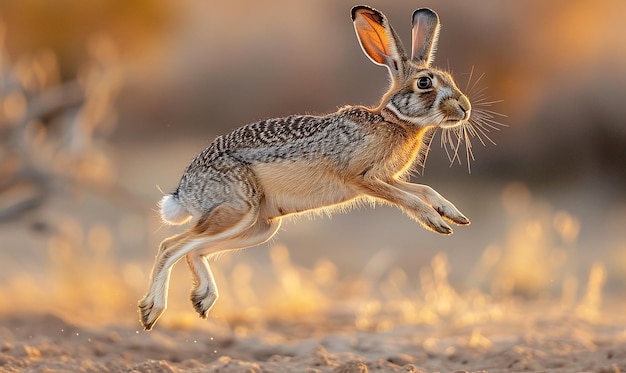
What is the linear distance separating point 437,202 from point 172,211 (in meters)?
1.40

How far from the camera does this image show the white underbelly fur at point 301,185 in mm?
5301

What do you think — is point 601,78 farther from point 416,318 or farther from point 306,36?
point 416,318

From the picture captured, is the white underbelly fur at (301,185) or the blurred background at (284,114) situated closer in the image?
the white underbelly fur at (301,185)

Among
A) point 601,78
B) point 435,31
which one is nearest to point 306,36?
point 601,78

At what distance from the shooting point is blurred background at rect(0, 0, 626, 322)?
35.1ft

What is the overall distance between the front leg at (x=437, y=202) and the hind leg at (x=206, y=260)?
2.34 feet

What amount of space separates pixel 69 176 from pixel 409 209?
6146 millimetres

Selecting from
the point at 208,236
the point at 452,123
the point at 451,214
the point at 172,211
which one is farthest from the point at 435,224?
the point at 172,211

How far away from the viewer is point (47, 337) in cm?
745

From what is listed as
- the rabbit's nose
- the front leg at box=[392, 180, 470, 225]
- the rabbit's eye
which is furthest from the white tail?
the rabbit's nose

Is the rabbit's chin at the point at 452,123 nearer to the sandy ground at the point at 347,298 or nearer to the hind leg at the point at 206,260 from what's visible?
the hind leg at the point at 206,260

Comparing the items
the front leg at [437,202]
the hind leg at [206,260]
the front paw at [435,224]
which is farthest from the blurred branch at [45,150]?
the front paw at [435,224]

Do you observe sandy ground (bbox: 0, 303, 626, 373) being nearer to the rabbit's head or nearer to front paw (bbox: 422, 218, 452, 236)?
front paw (bbox: 422, 218, 452, 236)

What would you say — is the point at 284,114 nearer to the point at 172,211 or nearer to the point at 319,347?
the point at 319,347
